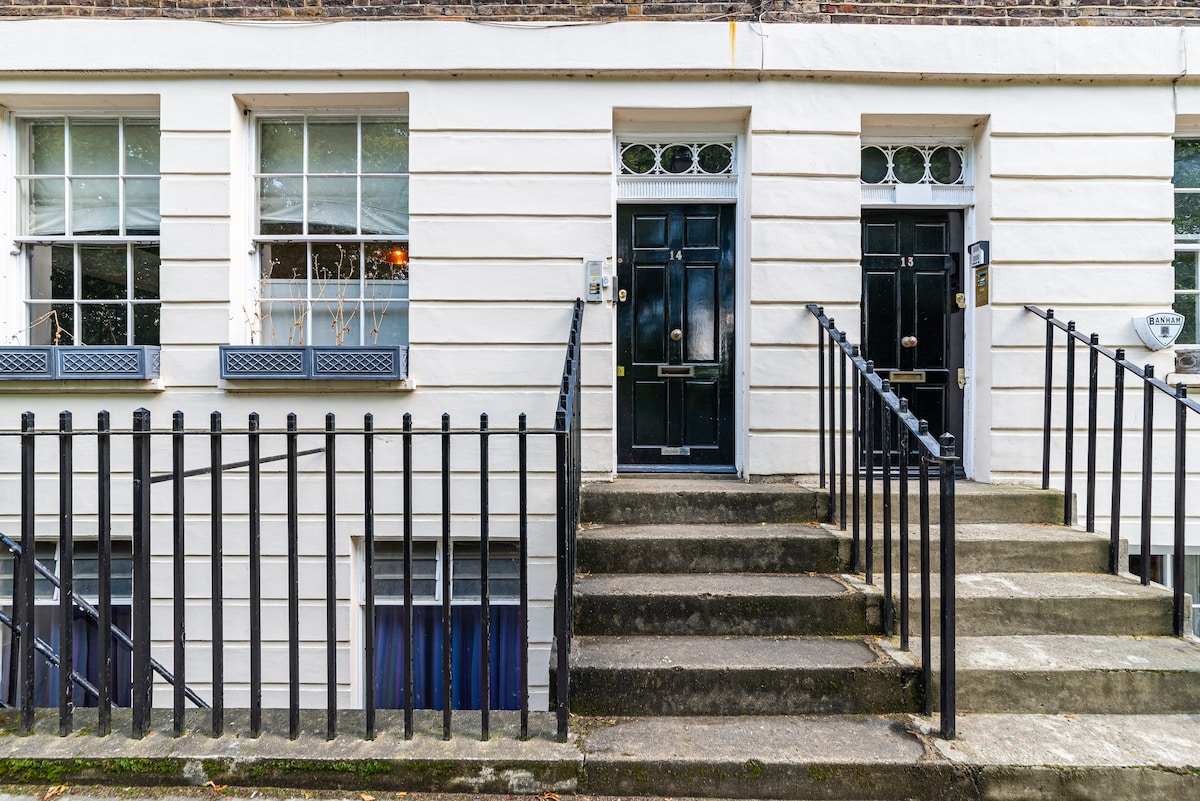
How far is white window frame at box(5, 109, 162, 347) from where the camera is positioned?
182 inches

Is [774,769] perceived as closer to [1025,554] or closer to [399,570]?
Result: [1025,554]

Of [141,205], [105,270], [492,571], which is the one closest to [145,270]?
[105,270]

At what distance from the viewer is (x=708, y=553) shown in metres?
3.45

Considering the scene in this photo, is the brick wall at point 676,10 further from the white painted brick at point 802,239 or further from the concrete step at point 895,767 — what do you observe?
the concrete step at point 895,767

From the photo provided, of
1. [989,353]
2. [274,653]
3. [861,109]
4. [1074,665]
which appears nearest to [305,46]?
[861,109]

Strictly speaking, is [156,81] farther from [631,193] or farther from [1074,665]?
[1074,665]

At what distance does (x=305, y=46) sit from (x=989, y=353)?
5.03 meters

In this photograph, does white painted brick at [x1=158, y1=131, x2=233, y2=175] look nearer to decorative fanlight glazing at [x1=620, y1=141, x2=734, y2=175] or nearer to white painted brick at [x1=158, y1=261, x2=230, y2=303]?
white painted brick at [x1=158, y1=261, x2=230, y2=303]

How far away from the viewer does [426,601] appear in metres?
4.65

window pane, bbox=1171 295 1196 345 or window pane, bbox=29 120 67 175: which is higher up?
window pane, bbox=29 120 67 175

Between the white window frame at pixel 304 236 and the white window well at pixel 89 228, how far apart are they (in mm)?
688

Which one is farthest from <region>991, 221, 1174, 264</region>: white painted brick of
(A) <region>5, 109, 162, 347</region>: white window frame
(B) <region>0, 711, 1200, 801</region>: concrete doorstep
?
(A) <region>5, 109, 162, 347</region>: white window frame

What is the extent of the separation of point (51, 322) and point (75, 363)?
69 centimetres

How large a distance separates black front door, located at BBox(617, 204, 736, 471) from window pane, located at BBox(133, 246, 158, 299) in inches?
130
